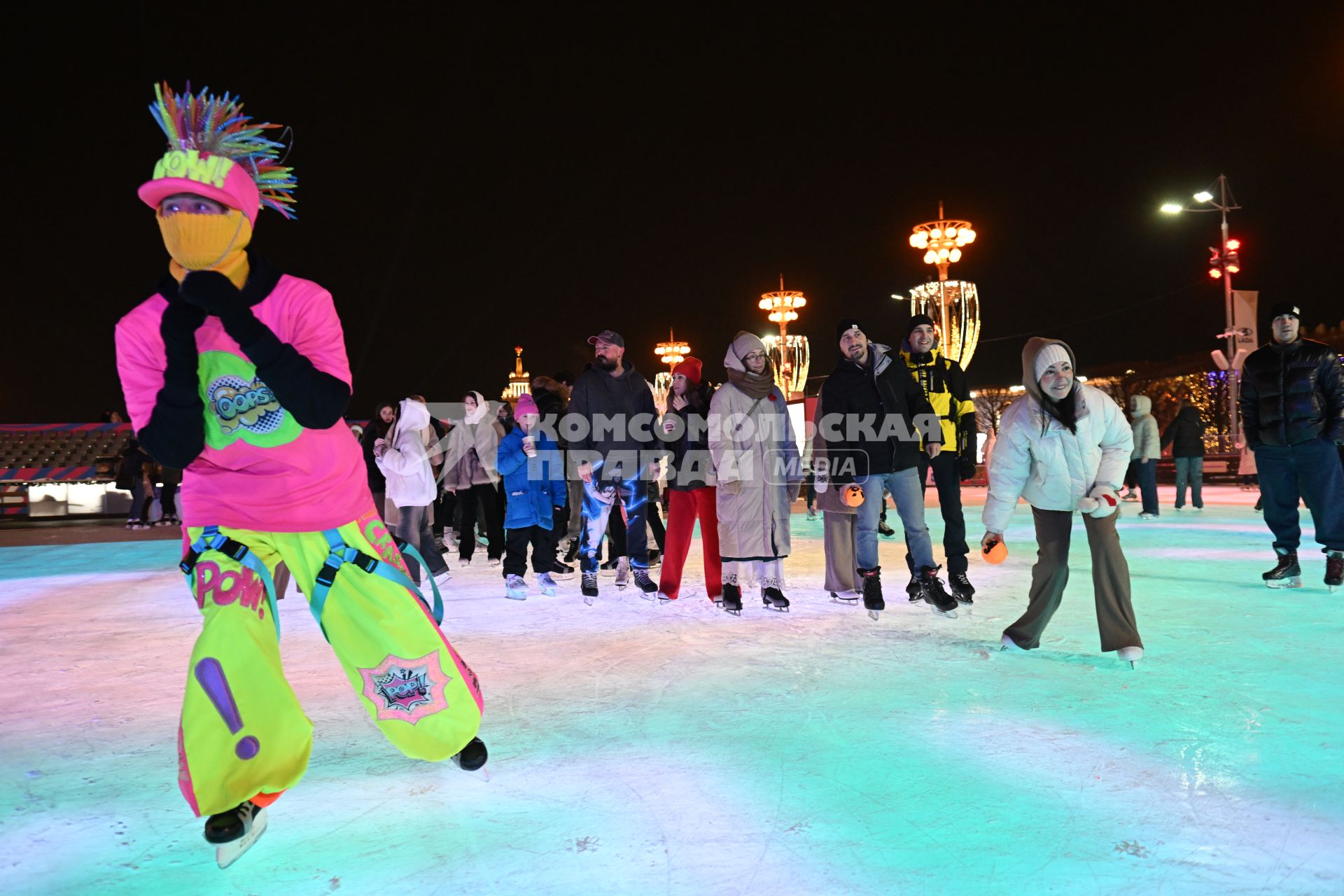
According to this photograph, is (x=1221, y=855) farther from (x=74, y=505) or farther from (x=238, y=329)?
(x=74, y=505)

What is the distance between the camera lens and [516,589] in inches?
256

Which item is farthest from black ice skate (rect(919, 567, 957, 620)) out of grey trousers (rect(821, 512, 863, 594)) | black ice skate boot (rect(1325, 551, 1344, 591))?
black ice skate boot (rect(1325, 551, 1344, 591))

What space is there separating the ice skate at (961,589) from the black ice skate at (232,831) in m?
4.25

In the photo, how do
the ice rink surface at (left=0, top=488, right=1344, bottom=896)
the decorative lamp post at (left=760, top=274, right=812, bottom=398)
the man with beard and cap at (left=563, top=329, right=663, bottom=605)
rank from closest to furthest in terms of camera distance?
1. the ice rink surface at (left=0, top=488, right=1344, bottom=896)
2. the man with beard and cap at (left=563, top=329, right=663, bottom=605)
3. the decorative lamp post at (left=760, top=274, right=812, bottom=398)

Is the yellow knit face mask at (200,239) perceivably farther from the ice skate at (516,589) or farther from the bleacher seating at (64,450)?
the bleacher seating at (64,450)

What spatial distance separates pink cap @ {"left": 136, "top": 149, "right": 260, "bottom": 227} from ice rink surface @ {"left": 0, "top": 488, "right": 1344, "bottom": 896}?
1.52 m

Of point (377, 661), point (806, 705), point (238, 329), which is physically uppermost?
point (238, 329)

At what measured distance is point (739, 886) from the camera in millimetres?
1954

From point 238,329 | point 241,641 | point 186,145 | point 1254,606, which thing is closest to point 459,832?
point 241,641

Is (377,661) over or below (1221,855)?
over

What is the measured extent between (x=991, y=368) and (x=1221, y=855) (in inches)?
1873

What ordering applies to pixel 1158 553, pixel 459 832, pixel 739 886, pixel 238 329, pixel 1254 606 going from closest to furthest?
pixel 739 886, pixel 238 329, pixel 459 832, pixel 1254 606, pixel 1158 553

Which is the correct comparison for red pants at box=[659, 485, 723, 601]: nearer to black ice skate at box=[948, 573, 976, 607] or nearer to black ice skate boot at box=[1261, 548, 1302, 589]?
black ice skate at box=[948, 573, 976, 607]

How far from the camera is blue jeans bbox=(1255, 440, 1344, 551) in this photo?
577 centimetres
